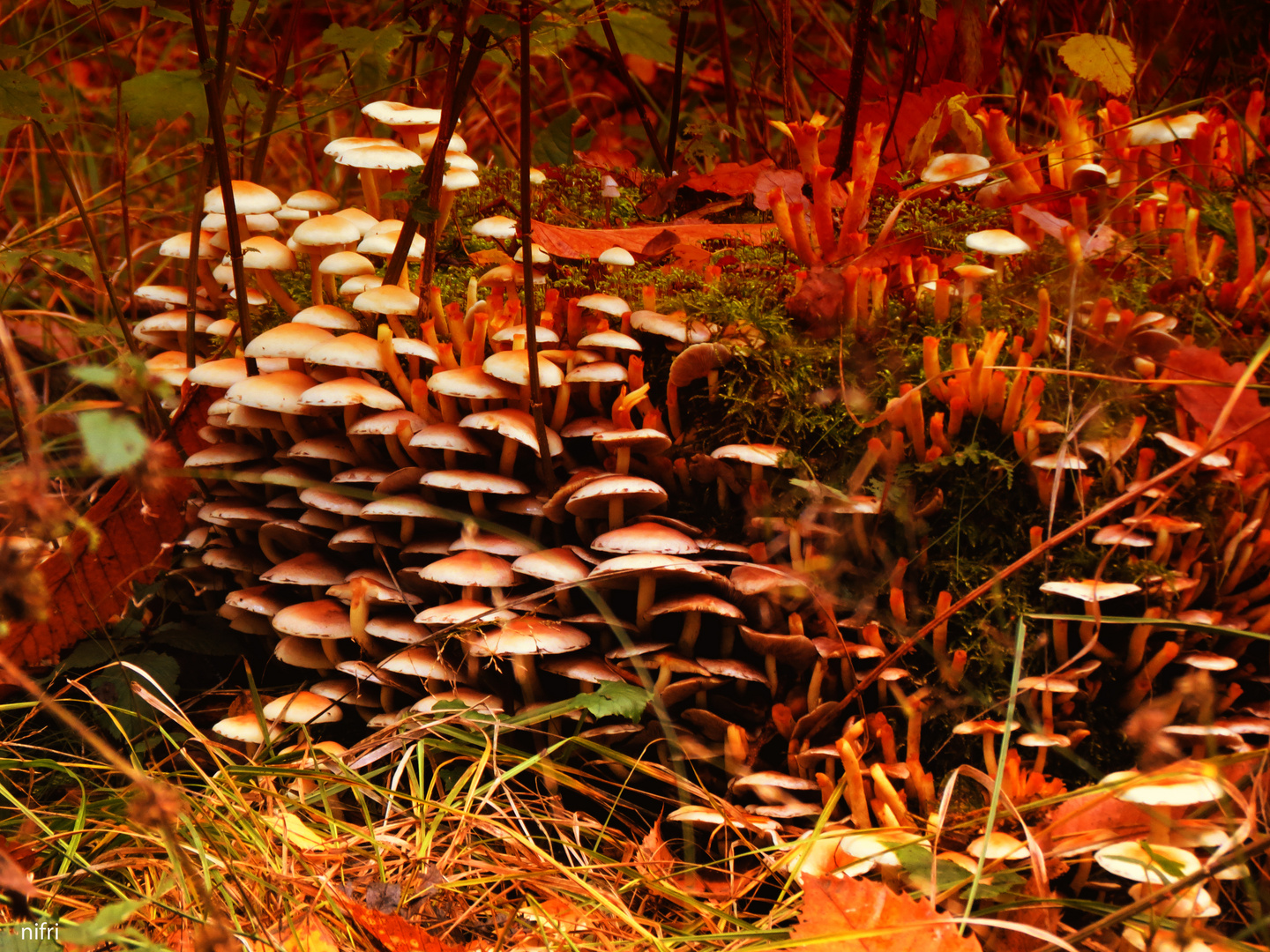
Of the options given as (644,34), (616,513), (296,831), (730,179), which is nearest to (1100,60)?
(730,179)

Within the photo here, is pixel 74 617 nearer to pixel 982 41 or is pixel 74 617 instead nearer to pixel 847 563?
pixel 847 563

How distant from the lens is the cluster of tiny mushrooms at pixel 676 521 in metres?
1.66

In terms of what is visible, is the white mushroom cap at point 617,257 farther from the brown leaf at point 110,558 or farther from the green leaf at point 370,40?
the brown leaf at point 110,558

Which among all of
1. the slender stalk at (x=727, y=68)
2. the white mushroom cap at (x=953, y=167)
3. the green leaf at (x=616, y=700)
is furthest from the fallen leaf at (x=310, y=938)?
the slender stalk at (x=727, y=68)

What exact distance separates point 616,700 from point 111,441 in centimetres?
102

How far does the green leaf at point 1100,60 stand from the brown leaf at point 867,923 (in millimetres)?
2002

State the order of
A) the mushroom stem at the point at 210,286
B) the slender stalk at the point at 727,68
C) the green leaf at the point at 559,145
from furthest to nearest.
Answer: the green leaf at the point at 559,145
the slender stalk at the point at 727,68
the mushroom stem at the point at 210,286

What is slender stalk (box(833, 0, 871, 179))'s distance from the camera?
89.0 inches

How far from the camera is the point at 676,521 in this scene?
178cm

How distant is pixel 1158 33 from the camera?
3.30m

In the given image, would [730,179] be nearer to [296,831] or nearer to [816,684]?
[816,684]

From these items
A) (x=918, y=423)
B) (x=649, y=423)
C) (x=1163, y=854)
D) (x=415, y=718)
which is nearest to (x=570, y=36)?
(x=649, y=423)

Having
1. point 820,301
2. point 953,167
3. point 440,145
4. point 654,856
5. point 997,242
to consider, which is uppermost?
point 440,145

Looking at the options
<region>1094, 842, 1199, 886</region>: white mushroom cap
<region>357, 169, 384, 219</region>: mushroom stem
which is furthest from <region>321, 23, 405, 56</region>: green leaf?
<region>1094, 842, 1199, 886</region>: white mushroom cap
